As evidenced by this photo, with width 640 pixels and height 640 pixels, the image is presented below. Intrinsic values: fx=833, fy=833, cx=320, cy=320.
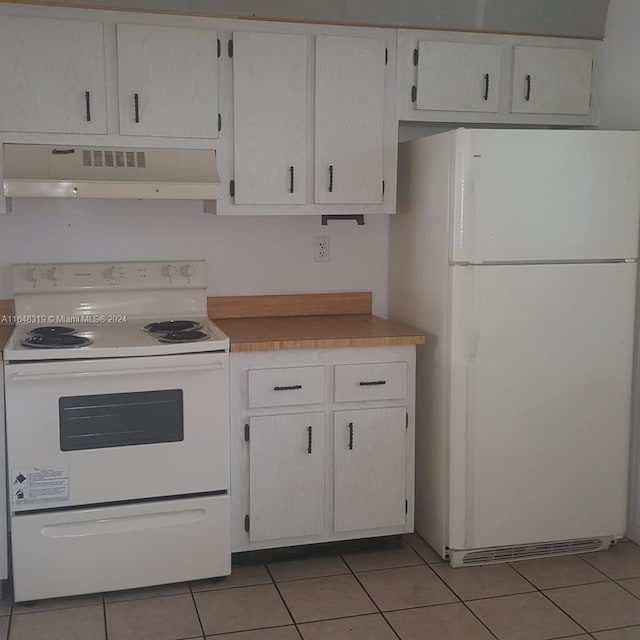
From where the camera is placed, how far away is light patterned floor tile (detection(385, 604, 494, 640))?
8.76 feet

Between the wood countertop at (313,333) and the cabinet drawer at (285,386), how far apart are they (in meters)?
0.10

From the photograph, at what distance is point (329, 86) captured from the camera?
323 cm

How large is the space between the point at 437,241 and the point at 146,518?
147cm

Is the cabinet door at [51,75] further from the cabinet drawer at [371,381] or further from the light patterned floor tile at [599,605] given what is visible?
the light patterned floor tile at [599,605]

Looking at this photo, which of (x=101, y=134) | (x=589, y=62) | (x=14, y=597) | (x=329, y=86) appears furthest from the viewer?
(x=589, y=62)

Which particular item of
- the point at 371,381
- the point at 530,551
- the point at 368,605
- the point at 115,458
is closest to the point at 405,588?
the point at 368,605

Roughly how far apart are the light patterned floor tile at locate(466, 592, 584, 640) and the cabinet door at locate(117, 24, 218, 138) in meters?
1.99

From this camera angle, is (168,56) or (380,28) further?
(380,28)

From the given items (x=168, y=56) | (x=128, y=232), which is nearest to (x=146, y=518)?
(x=128, y=232)

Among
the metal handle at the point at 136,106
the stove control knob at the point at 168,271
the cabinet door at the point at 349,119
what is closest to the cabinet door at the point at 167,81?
the metal handle at the point at 136,106

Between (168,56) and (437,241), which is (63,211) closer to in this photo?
(168,56)

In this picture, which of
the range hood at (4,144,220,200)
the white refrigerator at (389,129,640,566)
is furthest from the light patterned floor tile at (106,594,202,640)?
the range hood at (4,144,220,200)

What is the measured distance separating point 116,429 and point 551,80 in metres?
A: 2.23

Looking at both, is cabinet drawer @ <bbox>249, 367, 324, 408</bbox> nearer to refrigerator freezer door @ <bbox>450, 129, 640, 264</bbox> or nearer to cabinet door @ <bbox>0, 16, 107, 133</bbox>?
refrigerator freezer door @ <bbox>450, 129, 640, 264</bbox>
